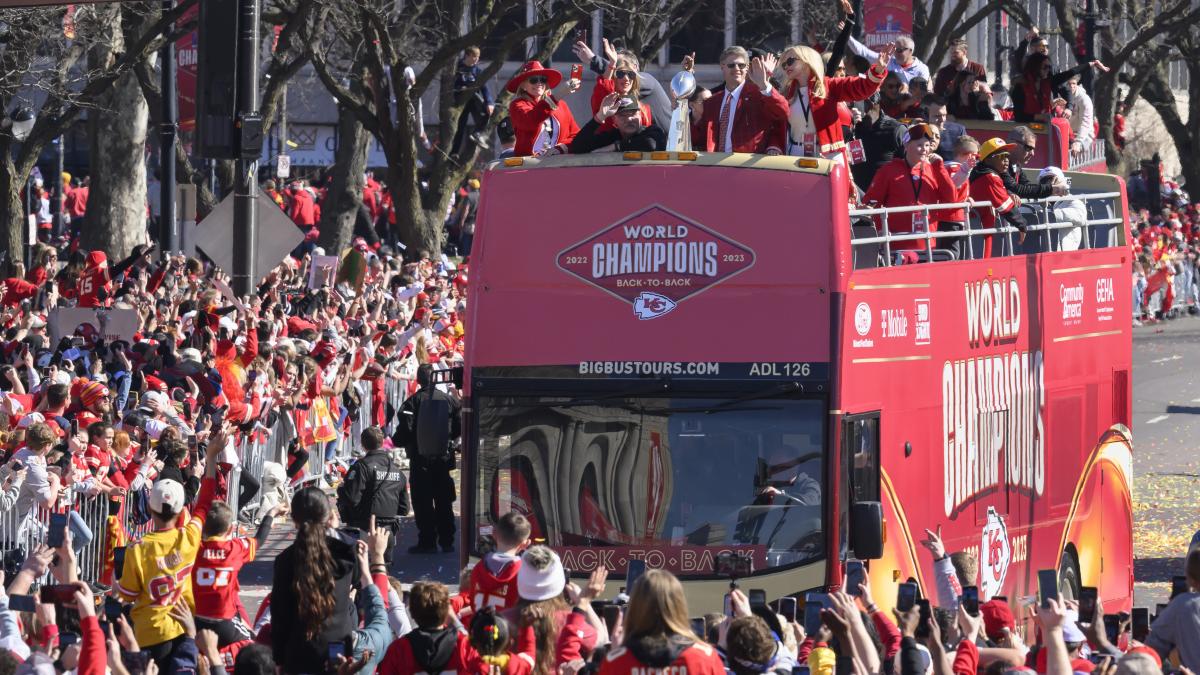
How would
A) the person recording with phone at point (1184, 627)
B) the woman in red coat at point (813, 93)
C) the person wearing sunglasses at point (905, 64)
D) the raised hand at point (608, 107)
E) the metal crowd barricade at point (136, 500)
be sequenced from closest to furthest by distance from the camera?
the person recording with phone at point (1184, 627) → the raised hand at point (608, 107) → the woman in red coat at point (813, 93) → the metal crowd barricade at point (136, 500) → the person wearing sunglasses at point (905, 64)

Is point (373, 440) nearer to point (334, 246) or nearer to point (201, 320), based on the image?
point (201, 320)

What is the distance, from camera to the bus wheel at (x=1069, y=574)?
14.1m

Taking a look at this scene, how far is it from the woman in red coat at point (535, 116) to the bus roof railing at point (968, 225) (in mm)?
2171

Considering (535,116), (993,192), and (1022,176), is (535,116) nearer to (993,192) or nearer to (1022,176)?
(993,192)

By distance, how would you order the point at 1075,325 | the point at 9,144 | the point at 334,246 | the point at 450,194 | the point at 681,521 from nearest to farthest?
the point at 681,521 → the point at 1075,325 → the point at 9,144 → the point at 450,194 → the point at 334,246

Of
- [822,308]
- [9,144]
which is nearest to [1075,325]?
[822,308]

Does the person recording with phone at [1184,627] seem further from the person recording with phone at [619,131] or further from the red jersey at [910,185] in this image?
the person recording with phone at [619,131]

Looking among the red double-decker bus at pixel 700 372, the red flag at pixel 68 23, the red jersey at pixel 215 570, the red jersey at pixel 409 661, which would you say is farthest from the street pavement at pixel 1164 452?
the red flag at pixel 68 23

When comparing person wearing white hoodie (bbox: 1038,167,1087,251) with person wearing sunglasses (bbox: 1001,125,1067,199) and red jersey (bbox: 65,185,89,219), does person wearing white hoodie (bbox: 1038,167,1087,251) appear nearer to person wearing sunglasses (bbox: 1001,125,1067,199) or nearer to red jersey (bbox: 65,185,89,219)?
person wearing sunglasses (bbox: 1001,125,1067,199)

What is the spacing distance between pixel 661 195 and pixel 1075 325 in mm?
4144

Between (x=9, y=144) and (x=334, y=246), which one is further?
(x=334, y=246)

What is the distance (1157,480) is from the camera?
79.4ft

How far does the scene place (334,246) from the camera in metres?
32.8

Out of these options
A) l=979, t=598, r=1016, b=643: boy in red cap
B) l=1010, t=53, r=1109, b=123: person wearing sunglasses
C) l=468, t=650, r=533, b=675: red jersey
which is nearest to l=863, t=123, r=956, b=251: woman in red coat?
l=979, t=598, r=1016, b=643: boy in red cap
